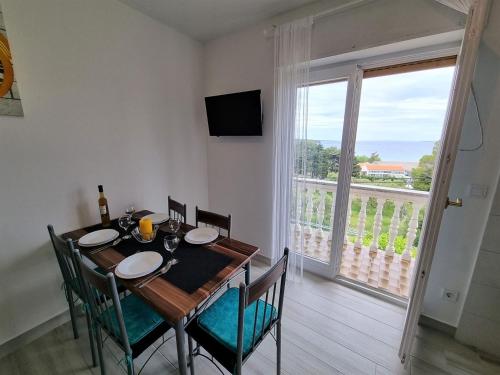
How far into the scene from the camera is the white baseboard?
55.4 inches

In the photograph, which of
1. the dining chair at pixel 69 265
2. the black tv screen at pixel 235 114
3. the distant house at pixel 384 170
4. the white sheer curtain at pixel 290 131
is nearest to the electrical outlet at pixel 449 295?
the distant house at pixel 384 170

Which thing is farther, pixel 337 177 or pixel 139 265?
pixel 337 177

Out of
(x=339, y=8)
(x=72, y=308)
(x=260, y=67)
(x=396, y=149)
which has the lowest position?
(x=72, y=308)

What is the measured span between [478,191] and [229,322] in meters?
1.74

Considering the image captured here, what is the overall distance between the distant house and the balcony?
156mm

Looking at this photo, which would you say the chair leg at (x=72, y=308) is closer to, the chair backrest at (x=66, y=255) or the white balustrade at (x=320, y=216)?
the chair backrest at (x=66, y=255)

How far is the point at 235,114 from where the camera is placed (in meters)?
2.17

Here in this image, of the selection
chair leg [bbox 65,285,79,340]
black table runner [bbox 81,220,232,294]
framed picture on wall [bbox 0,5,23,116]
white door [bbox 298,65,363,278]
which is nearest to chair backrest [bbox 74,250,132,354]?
black table runner [bbox 81,220,232,294]

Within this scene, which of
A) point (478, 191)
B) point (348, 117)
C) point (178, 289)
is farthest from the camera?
point (348, 117)

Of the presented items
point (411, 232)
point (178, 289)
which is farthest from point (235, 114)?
point (411, 232)

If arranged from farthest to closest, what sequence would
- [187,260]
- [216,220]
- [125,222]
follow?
[216,220], [125,222], [187,260]

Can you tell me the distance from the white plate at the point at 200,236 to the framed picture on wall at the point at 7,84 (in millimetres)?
1320

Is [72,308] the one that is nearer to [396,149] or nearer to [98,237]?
[98,237]

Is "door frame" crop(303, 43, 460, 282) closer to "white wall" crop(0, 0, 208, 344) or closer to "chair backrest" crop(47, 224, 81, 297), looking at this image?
"white wall" crop(0, 0, 208, 344)
